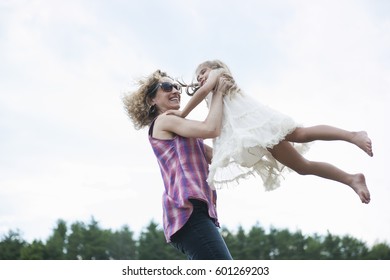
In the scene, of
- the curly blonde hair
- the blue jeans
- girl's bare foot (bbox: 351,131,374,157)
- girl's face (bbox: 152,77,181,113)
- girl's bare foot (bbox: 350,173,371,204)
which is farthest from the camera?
the curly blonde hair

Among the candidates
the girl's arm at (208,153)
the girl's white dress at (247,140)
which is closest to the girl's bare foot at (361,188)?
the girl's white dress at (247,140)

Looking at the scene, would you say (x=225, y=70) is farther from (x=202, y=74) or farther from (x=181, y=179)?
(x=181, y=179)

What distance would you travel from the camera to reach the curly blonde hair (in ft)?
14.5

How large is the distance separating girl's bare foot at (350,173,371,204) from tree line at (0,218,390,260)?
31773mm

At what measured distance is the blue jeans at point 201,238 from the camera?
3396 millimetres

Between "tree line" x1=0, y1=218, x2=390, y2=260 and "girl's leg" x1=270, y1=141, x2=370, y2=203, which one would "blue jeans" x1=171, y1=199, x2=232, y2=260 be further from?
"tree line" x1=0, y1=218, x2=390, y2=260

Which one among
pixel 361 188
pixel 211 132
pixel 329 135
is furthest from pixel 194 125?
pixel 361 188

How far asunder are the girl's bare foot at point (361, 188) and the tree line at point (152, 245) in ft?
104

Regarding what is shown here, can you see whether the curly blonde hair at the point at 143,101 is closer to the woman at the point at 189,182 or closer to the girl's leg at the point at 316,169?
the woman at the point at 189,182

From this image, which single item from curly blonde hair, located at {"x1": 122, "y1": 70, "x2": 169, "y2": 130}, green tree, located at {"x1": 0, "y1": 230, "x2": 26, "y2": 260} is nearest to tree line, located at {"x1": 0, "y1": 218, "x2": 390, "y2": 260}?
green tree, located at {"x1": 0, "y1": 230, "x2": 26, "y2": 260}

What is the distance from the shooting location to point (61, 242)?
37156 mm

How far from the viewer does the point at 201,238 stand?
345 cm
